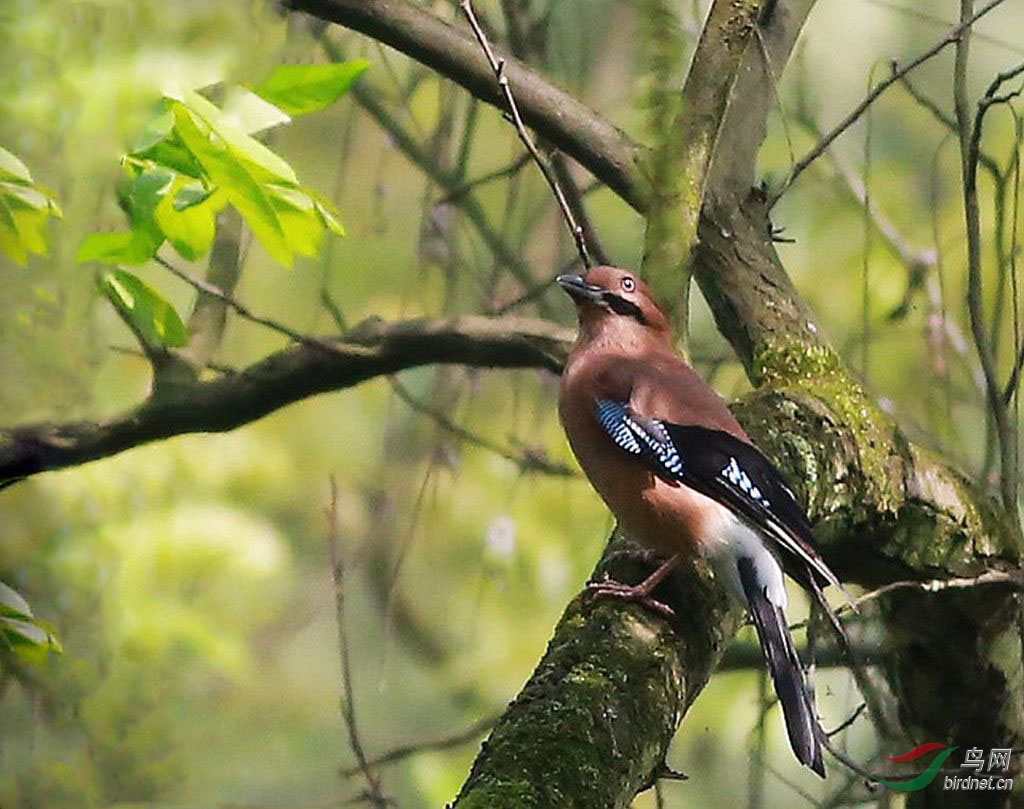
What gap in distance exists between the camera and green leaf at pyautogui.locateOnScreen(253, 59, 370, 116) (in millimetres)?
1900

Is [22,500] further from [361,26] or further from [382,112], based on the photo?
[361,26]

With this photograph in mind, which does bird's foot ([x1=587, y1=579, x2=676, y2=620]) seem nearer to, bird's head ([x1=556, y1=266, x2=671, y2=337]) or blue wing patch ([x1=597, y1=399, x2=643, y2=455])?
blue wing patch ([x1=597, y1=399, x2=643, y2=455])

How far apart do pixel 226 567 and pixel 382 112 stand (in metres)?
2.45

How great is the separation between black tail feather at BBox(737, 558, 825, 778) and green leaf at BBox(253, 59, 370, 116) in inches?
37.7

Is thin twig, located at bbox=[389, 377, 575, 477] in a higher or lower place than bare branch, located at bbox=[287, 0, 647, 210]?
lower

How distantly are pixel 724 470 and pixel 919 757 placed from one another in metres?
0.94

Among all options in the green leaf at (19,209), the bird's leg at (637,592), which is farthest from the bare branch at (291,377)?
the green leaf at (19,209)

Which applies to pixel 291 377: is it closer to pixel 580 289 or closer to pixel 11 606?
pixel 580 289

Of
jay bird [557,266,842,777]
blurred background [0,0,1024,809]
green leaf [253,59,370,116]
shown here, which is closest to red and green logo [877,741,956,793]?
blurred background [0,0,1024,809]

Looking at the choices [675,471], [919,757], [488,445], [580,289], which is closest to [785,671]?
[675,471]

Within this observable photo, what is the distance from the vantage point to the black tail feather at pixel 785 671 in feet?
7.04

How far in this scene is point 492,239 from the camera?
12.8ft

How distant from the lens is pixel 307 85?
192 centimetres

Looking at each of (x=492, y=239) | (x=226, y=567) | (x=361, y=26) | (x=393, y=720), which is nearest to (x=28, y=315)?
(x=361, y=26)
